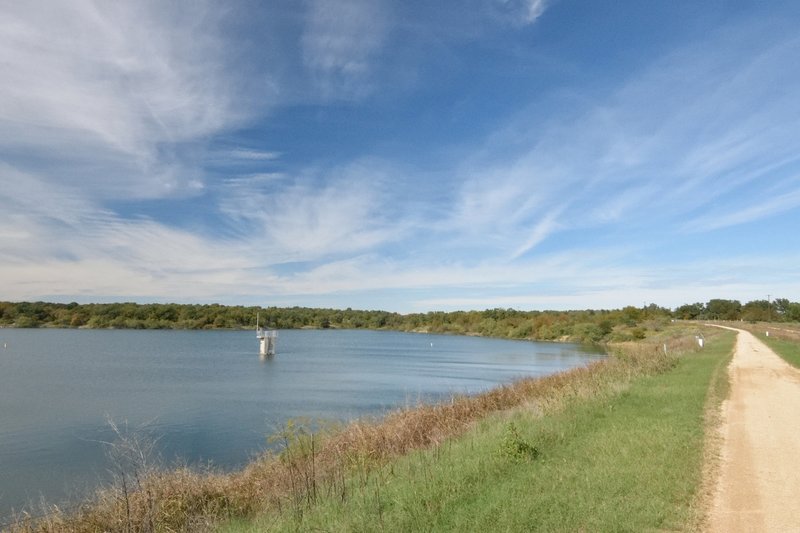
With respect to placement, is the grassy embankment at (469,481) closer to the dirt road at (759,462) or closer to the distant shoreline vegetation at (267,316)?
the dirt road at (759,462)

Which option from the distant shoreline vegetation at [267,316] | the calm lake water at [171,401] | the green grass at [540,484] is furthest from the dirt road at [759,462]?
the distant shoreline vegetation at [267,316]

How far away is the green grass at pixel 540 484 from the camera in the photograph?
20.9ft

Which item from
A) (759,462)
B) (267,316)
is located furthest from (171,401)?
(267,316)

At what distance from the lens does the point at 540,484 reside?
759cm

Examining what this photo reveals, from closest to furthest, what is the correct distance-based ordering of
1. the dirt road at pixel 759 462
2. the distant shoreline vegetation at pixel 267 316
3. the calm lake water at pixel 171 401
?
the dirt road at pixel 759 462, the calm lake water at pixel 171 401, the distant shoreline vegetation at pixel 267 316

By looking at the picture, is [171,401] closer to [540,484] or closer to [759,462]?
[540,484]

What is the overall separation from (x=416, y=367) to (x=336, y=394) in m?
23.1

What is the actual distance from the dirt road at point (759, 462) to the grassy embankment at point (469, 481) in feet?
1.46

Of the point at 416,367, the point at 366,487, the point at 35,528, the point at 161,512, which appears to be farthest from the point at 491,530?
the point at 416,367

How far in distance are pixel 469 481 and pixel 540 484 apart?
1.11 m

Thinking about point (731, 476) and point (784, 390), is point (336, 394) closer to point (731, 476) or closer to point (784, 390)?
point (784, 390)

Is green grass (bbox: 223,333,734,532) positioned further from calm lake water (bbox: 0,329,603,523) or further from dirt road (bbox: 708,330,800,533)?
calm lake water (bbox: 0,329,603,523)

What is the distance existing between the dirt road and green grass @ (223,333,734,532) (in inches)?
17.5

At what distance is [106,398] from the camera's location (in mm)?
29781
